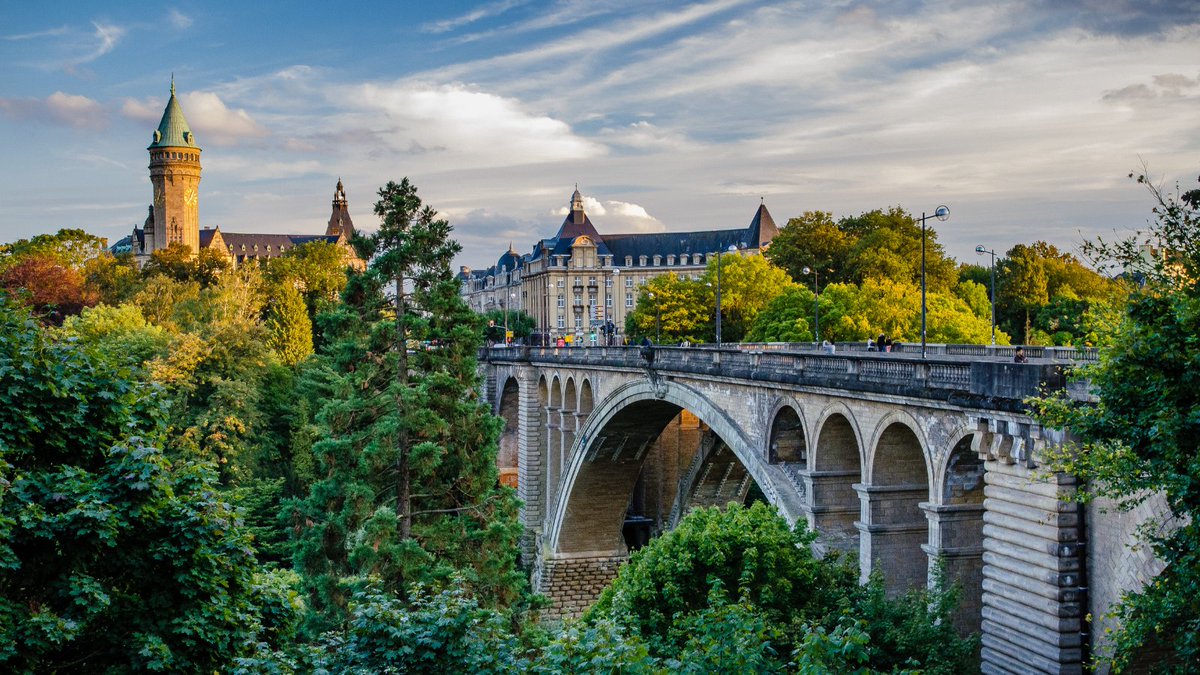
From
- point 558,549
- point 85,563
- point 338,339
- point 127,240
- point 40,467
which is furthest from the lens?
point 127,240

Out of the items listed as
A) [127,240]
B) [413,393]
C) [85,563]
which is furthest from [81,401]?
[127,240]

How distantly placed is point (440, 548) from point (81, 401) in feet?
63.6

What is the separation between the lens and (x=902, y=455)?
20.5m

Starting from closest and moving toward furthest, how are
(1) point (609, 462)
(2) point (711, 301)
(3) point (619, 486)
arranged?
1. (1) point (609, 462)
2. (3) point (619, 486)
3. (2) point (711, 301)

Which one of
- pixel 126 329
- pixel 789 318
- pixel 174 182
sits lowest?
pixel 126 329

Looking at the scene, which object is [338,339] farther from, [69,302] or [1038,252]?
[1038,252]

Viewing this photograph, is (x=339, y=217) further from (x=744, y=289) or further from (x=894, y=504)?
(x=894, y=504)

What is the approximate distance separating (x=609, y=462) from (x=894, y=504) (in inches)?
988

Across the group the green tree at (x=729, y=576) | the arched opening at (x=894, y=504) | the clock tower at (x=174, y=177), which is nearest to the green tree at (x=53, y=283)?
the green tree at (x=729, y=576)

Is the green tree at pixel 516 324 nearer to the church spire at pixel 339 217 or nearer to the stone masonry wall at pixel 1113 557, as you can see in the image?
the church spire at pixel 339 217

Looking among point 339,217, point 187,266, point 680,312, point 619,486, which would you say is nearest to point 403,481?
point 619,486

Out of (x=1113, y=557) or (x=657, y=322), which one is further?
(x=657, y=322)

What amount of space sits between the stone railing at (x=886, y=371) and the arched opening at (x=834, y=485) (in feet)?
4.29

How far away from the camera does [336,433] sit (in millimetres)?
32531
